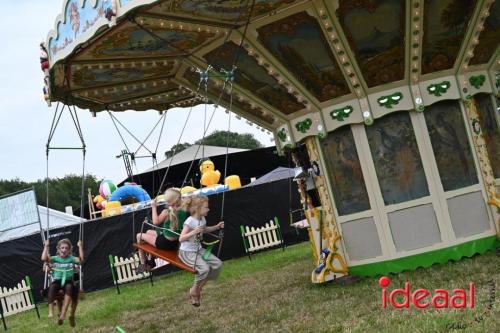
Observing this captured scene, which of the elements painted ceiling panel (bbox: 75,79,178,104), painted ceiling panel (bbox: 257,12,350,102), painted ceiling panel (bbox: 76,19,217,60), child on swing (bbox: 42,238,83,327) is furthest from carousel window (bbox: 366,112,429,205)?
child on swing (bbox: 42,238,83,327)

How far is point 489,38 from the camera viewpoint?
325 inches

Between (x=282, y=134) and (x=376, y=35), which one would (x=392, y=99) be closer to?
(x=376, y=35)

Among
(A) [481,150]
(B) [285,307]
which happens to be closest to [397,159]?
(A) [481,150]

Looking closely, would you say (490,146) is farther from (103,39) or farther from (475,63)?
(103,39)

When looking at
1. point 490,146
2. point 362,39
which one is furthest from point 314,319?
point 490,146

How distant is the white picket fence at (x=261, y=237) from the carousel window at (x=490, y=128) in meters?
7.08

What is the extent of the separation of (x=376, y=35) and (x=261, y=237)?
341 inches

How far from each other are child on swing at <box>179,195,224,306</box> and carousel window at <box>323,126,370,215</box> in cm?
A: 242

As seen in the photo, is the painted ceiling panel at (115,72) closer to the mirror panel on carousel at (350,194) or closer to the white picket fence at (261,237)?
the mirror panel on carousel at (350,194)

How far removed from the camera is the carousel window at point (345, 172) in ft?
28.2

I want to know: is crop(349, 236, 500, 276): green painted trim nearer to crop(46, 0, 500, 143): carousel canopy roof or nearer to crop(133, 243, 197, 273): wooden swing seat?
crop(46, 0, 500, 143): carousel canopy roof

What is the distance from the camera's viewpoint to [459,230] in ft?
27.3

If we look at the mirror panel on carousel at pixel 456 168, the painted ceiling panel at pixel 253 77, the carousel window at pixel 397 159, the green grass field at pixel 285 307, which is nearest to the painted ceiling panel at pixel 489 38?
the mirror panel on carousel at pixel 456 168

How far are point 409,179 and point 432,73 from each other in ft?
4.51
